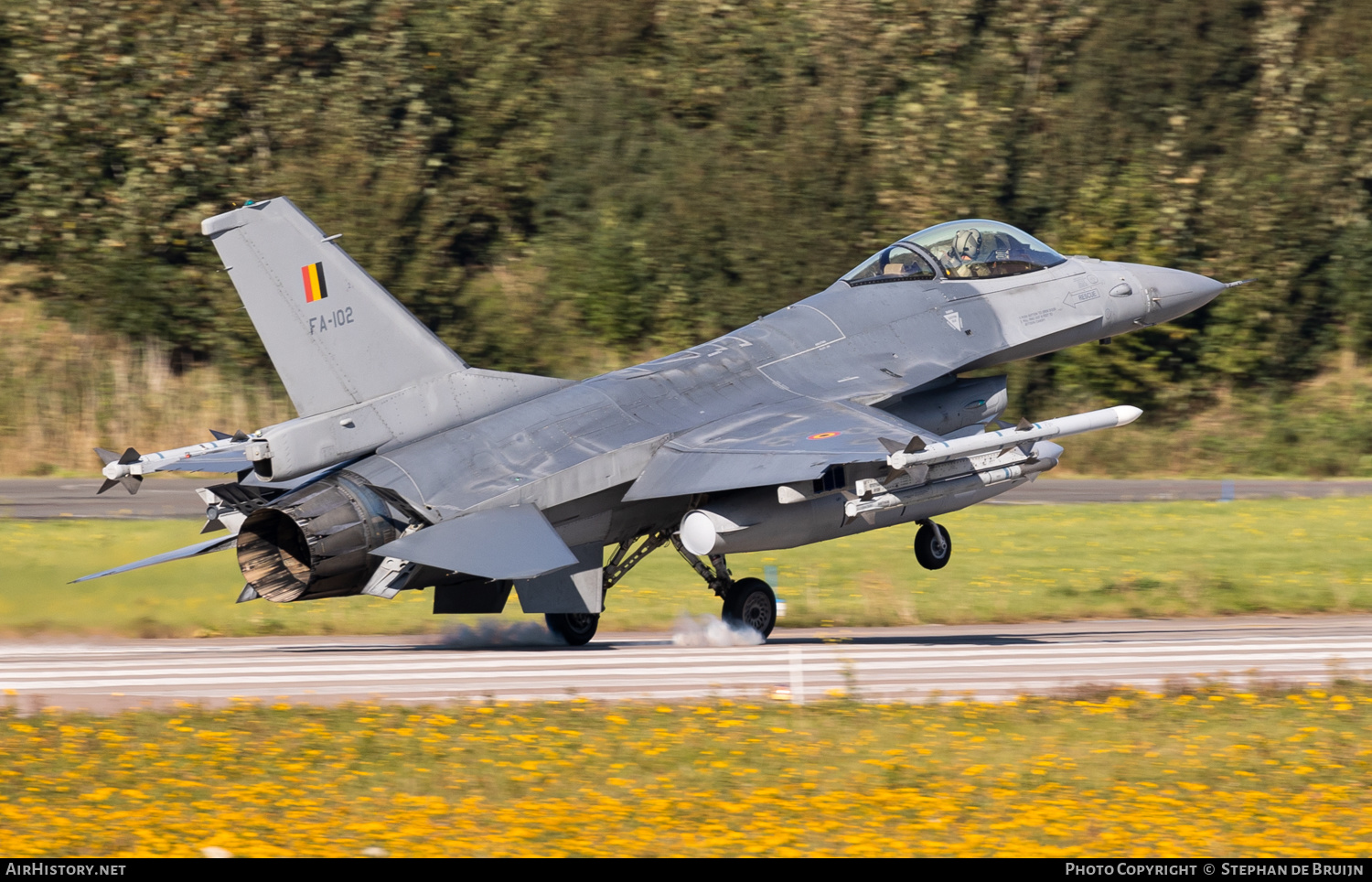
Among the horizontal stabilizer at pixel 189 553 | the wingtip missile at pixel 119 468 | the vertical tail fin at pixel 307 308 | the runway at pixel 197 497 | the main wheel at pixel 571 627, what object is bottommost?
the runway at pixel 197 497

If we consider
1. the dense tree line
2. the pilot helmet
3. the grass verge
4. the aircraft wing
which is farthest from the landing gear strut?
the dense tree line

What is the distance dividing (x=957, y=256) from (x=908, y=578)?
5871mm

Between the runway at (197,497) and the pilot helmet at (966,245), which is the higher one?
the pilot helmet at (966,245)

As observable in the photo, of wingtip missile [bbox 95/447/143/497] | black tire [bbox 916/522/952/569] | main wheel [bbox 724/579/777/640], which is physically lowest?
main wheel [bbox 724/579/777/640]

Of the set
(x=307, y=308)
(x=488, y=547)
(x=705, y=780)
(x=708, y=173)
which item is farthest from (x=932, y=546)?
(x=708, y=173)

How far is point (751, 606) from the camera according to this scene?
16406 millimetres

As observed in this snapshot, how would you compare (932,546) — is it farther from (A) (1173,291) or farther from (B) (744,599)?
(A) (1173,291)

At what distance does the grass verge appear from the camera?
27.3ft

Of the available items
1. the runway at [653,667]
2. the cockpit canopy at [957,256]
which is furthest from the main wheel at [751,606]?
the cockpit canopy at [957,256]

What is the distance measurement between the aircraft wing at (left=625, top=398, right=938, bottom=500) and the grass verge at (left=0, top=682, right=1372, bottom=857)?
3.40m

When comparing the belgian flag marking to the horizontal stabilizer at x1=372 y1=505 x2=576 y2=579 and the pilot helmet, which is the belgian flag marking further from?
the pilot helmet

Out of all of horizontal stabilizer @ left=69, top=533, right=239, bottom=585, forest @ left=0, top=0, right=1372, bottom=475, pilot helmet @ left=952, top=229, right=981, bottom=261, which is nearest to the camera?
horizontal stabilizer @ left=69, top=533, right=239, bottom=585

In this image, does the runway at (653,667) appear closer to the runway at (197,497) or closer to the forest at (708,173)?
the runway at (197,497)

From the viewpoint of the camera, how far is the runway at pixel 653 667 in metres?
12.4
